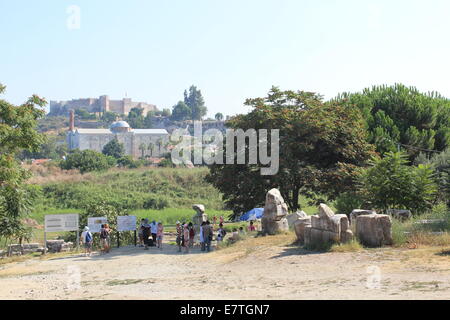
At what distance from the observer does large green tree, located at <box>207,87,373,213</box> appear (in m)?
27.0

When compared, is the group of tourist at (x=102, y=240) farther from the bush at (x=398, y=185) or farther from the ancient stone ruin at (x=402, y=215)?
the ancient stone ruin at (x=402, y=215)

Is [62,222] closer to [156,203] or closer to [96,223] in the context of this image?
[96,223]

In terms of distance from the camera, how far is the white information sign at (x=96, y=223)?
2523 cm

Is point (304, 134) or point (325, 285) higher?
point (304, 134)

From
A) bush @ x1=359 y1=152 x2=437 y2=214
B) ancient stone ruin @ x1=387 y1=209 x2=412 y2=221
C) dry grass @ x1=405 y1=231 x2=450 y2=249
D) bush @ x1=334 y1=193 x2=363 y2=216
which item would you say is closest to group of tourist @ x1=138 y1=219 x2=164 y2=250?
bush @ x1=334 y1=193 x2=363 y2=216

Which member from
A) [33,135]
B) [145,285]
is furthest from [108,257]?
[145,285]

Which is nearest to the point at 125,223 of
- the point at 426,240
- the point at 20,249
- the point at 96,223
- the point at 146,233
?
the point at 96,223

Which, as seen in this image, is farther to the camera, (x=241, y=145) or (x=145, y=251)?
(x=241, y=145)

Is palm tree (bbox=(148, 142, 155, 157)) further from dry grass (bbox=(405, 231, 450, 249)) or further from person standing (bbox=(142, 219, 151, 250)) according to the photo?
dry grass (bbox=(405, 231, 450, 249))

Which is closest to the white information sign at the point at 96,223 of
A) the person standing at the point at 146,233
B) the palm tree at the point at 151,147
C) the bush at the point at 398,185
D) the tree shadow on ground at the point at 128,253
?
the tree shadow on ground at the point at 128,253

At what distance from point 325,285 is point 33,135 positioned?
1571 cm

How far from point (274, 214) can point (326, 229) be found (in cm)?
483
